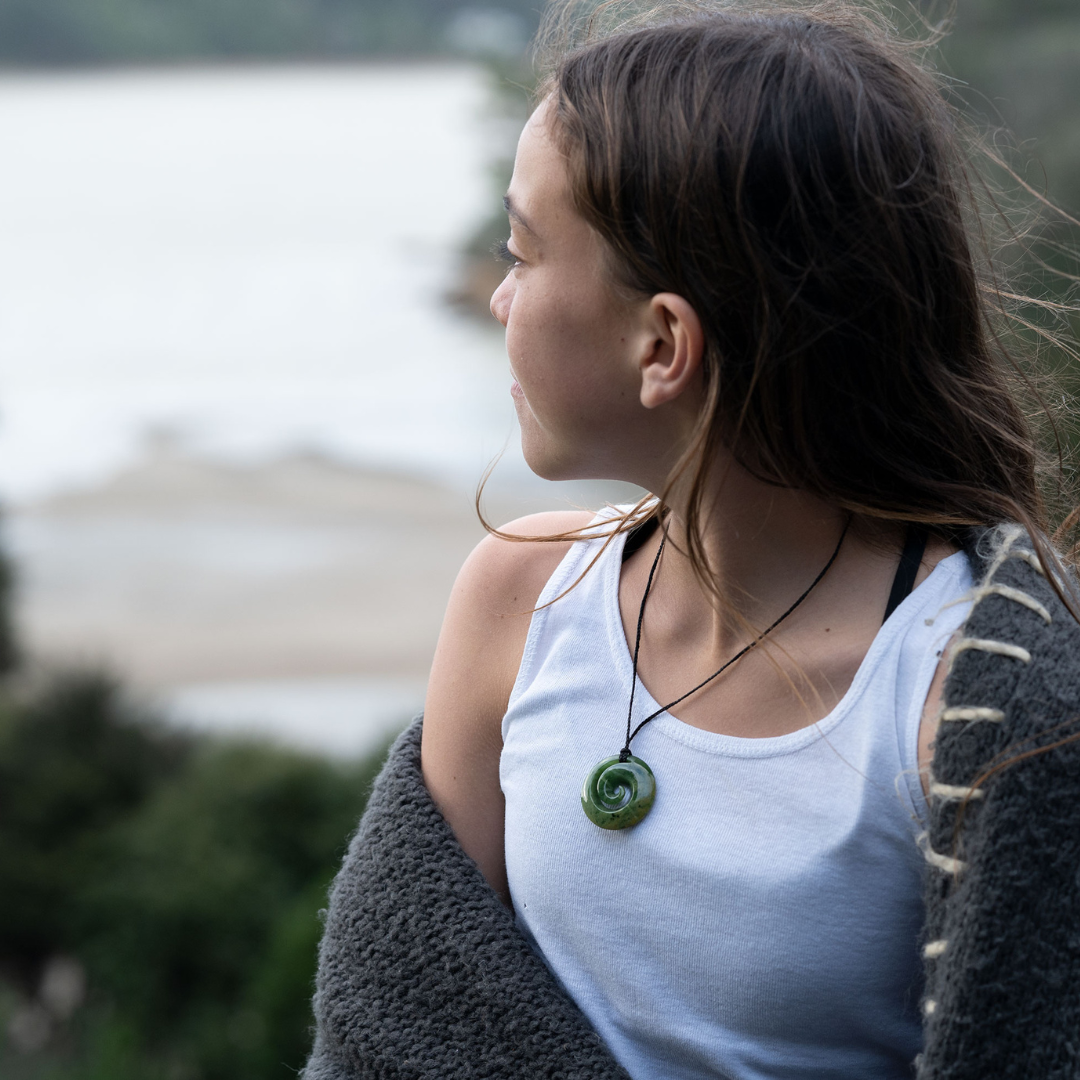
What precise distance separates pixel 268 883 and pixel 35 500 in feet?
11.5

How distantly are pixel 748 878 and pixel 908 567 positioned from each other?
280mm

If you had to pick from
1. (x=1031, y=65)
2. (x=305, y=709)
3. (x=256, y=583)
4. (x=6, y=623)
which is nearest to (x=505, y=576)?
(x=305, y=709)

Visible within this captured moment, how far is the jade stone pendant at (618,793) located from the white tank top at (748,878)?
0.4 inches

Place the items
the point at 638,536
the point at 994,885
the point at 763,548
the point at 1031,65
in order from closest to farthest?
the point at 994,885 < the point at 763,548 < the point at 638,536 < the point at 1031,65

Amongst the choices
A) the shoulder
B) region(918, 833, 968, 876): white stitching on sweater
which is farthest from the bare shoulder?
region(918, 833, 968, 876): white stitching on sweater

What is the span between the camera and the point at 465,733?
1.15 meters

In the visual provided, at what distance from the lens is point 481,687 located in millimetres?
1140

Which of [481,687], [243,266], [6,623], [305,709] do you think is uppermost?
[481,687]

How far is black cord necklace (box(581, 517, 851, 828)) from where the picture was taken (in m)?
0.98

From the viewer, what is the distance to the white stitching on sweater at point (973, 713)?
0.84 metres

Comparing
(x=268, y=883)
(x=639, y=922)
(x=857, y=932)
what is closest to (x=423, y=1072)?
(x=639, y=922)

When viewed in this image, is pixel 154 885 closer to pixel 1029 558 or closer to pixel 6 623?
pixel 6 623

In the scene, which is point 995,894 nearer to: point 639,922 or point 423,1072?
point 639,922

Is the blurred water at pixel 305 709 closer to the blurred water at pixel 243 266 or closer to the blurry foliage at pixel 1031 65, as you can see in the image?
the blurred water at pixel 243 266
